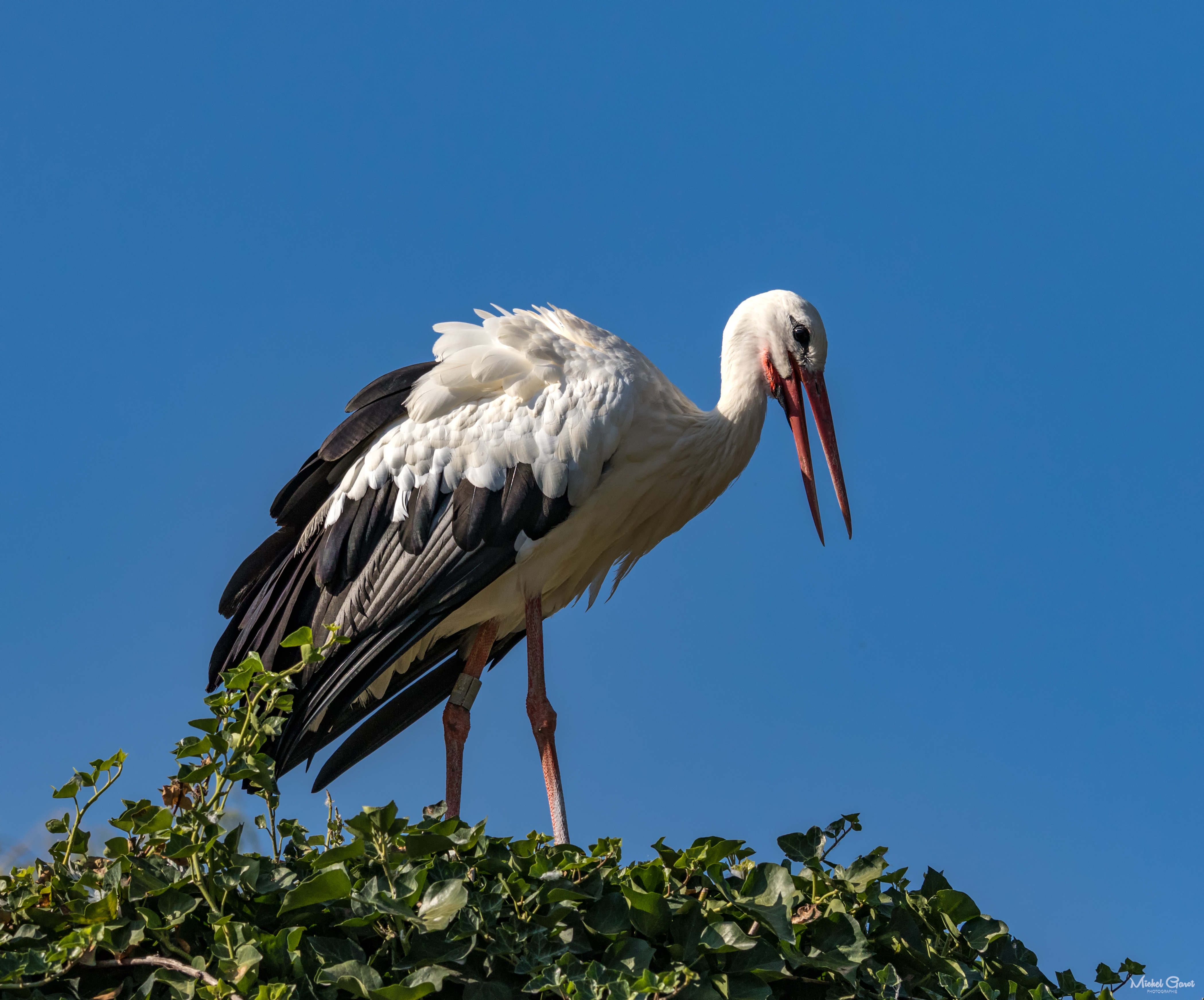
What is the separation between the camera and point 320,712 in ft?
16.0

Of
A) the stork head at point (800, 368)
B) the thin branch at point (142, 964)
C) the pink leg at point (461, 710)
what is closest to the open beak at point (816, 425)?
the stork head at point (800, 368)

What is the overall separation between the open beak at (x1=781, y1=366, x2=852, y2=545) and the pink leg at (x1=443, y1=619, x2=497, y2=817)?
151 cm

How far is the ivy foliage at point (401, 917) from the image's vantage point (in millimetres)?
2316

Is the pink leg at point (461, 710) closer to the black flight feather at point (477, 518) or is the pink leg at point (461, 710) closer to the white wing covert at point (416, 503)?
the white wing covert at point (416, 503)

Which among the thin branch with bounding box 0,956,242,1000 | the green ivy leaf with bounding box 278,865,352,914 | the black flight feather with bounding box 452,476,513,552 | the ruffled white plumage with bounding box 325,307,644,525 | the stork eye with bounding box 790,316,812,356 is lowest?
the thin branch with bounding box 0,956,242,1000

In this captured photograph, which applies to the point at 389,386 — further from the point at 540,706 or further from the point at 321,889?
the point at 321,889

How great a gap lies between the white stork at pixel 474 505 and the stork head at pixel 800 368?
0.01m

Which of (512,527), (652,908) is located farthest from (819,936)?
(512,527)

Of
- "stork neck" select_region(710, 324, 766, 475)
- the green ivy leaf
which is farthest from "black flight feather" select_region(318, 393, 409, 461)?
the green ivy leaf

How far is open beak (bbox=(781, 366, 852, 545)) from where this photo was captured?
5.66 metres

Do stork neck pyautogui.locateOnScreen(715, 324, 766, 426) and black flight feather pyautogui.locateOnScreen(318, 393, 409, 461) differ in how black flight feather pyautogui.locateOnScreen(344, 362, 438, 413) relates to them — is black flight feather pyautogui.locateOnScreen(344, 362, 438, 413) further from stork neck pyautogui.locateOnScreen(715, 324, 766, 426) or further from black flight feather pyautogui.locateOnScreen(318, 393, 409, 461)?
stork neck pyautogui.locateOnScreen(715, 324, 766, 426)

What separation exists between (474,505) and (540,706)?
2.88ft

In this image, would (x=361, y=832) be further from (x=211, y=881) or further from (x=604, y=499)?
(x=604, y=499)

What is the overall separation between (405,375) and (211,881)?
3150 millimetres
